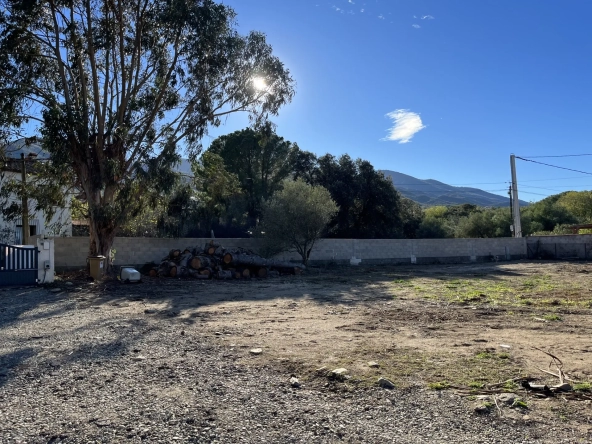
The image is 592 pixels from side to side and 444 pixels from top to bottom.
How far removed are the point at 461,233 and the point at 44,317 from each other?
49.2 metres

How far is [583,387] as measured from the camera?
17.5ft

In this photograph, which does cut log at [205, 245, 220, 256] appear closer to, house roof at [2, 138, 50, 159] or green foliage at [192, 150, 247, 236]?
green foliage at [192, 150, 247, 236]

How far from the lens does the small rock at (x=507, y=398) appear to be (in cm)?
495

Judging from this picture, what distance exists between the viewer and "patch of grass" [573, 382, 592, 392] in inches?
207

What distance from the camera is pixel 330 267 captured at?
98.8 ft

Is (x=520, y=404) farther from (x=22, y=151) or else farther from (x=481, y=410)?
(x=22, y=151)

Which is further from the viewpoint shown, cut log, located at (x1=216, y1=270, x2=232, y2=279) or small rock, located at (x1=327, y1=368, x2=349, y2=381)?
cut log, located at (x1=216, y1=270, x2=232, y2=279)

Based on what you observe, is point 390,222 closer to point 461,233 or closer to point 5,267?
point 461,233

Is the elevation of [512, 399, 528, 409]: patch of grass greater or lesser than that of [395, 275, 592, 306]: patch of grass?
greater

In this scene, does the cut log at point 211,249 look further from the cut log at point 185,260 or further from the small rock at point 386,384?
the small rock at point 386,384

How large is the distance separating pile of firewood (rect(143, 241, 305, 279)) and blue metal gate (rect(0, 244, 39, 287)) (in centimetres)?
603

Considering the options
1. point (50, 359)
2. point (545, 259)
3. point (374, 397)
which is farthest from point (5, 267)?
point (545, 259)

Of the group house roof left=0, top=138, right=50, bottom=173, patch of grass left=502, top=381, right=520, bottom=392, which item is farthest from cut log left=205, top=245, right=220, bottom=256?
patch of grass left=502, top=381, right=520, bottom=392

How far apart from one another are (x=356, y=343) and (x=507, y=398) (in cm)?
327
